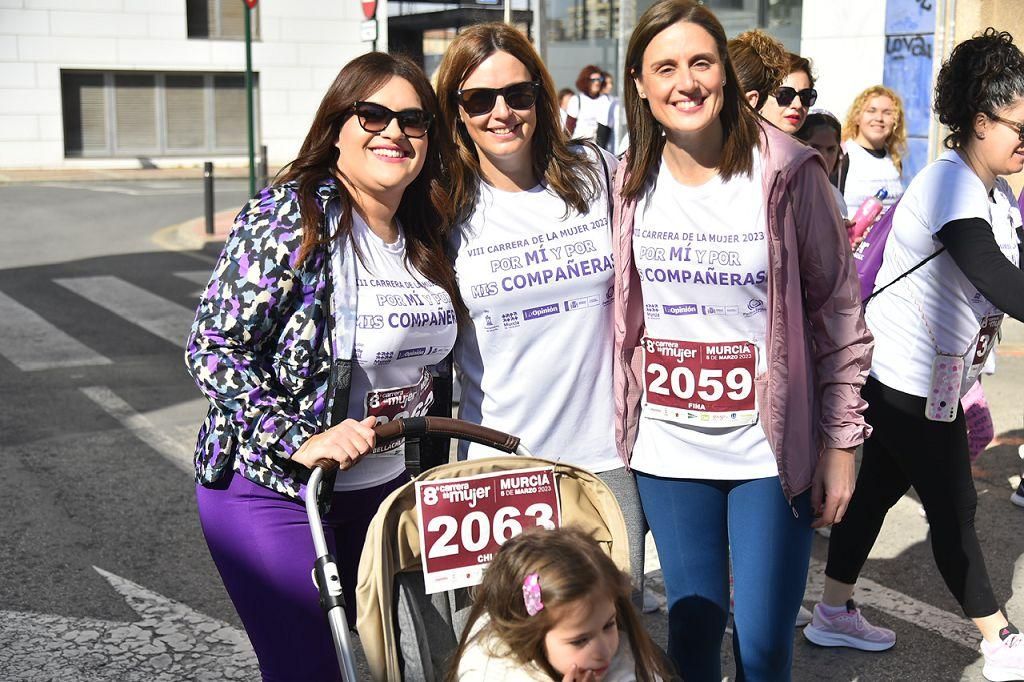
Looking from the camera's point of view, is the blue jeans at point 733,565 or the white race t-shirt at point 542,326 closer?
the blue jeans at point 733,565

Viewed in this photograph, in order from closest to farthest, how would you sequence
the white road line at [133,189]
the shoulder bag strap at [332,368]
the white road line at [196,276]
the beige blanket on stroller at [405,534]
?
the beige blanket on stroller at [405,534], the shoulder bag strap at [332,368], the white road line at [196,276], the white road line at [133,189]

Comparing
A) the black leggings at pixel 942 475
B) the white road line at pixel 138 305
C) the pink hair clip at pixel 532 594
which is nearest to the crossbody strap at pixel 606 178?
the pink hair clip at pixel 532 594

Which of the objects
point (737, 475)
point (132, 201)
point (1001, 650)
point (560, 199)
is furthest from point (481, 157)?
point (132, 201)

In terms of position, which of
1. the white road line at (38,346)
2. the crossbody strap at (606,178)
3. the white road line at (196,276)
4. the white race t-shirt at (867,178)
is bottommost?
the white road line at (38,346)

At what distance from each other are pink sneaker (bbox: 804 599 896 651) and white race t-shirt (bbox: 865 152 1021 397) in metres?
0.96

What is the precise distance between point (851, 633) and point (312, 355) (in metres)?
2.60

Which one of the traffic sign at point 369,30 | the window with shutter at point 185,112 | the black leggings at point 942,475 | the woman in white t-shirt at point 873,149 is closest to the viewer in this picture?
the black leggings at point 942,475

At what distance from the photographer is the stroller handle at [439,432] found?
2760 millimetres

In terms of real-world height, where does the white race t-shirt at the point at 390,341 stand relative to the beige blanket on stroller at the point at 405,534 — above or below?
above

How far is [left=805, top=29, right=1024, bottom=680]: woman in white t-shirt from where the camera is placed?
384cm

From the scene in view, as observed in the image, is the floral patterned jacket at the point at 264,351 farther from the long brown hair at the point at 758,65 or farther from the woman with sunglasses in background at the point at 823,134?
the woman with sunglasses in background at the point at 823,134

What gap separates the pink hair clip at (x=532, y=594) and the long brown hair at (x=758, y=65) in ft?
6.17

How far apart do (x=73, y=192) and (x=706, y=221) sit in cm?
2289

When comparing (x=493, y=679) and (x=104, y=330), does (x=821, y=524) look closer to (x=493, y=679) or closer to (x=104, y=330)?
(x=493, y=679)
